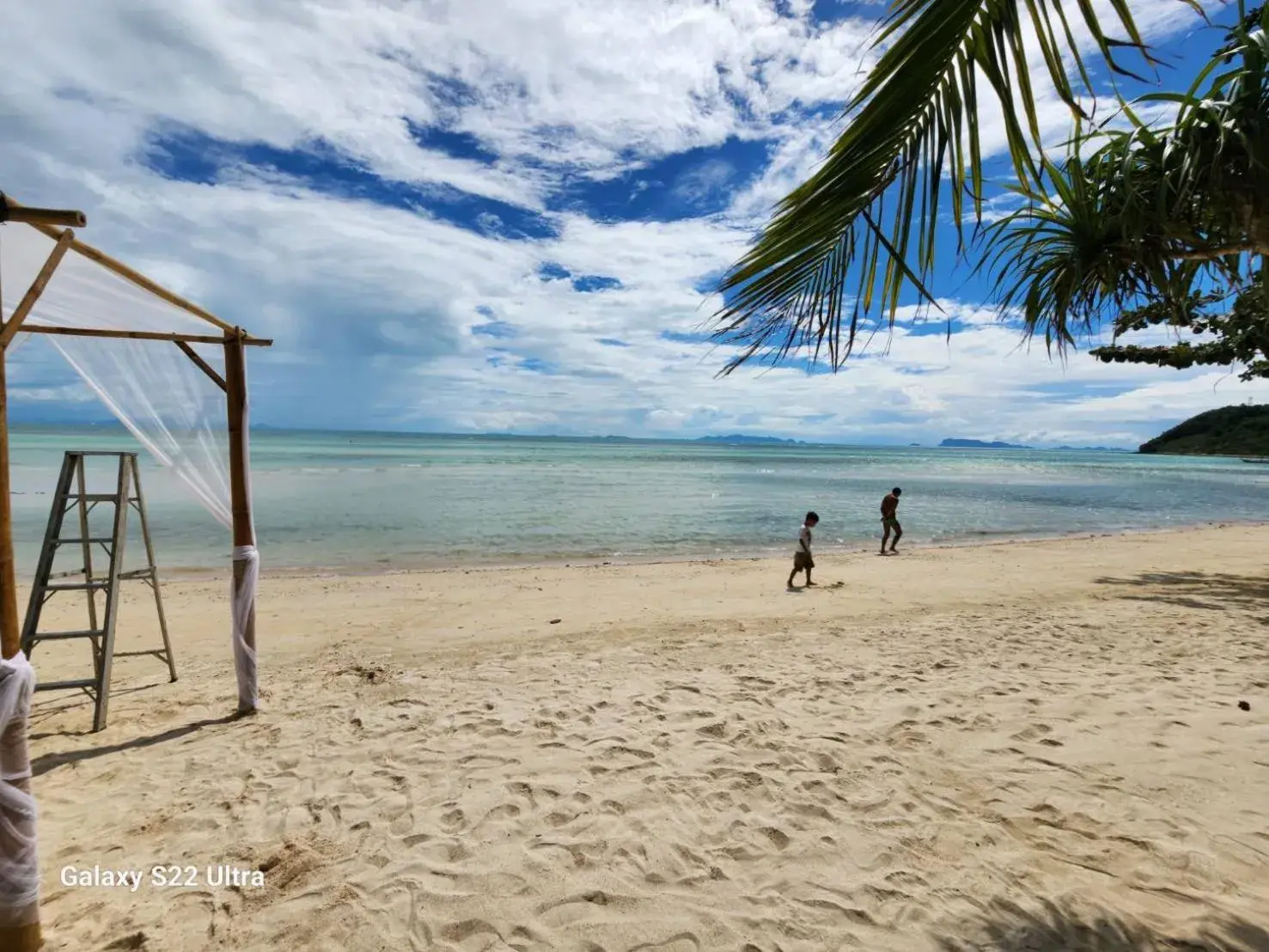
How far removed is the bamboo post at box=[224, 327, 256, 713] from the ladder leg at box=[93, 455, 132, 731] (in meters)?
0.71

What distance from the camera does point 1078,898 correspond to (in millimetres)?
2801

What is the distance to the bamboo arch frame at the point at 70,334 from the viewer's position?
2400 millimetres

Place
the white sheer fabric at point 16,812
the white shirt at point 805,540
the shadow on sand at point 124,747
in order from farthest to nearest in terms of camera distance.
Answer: the white shirt at point 805,540 → the shadow on sand at point 124,747 → the white sheer fabric at point 16,812

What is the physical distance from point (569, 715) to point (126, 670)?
4.58 m

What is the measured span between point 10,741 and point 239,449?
282 cm

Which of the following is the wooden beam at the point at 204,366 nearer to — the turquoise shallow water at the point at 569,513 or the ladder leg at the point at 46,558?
the turquoise shallow water at the point at 569,513

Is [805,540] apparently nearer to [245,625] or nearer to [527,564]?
[527,564]

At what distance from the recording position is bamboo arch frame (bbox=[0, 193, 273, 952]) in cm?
240

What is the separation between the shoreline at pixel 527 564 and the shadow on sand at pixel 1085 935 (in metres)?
11.2

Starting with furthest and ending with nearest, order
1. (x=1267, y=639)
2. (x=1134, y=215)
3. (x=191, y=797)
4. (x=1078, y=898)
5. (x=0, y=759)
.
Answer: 1. (x=1267, y=639)
2. (x=191, y=797)
3. (x=1134, y=215)
4. (x=1078, y=898)
5. (x=0, y=759)

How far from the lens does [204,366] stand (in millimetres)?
4855

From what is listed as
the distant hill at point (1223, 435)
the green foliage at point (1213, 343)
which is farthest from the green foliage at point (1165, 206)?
the distant hill at point (1223, 435)

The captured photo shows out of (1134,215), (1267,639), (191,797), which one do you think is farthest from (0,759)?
(1267,639)

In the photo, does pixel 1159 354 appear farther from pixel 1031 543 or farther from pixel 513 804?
pixel 1031 543
